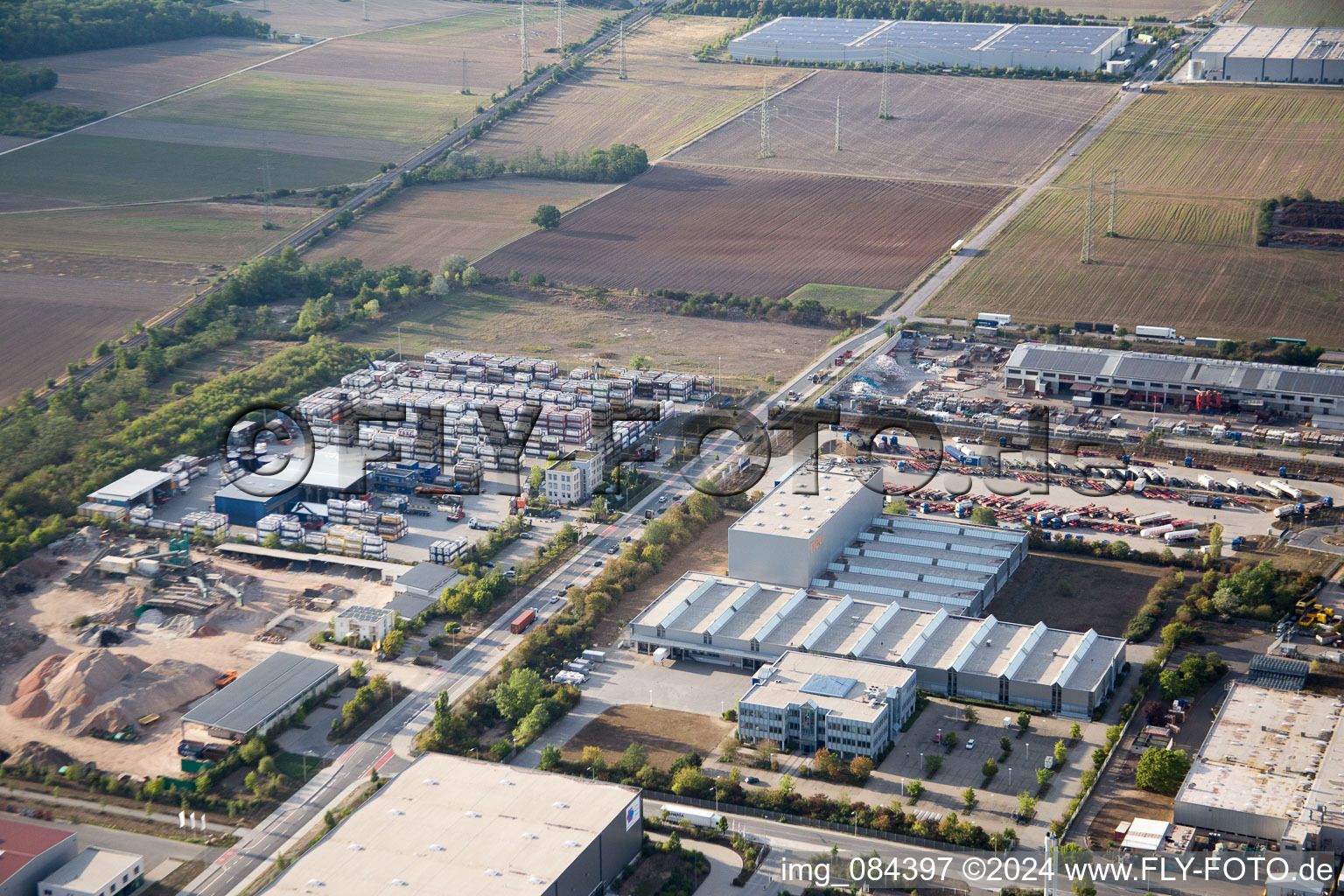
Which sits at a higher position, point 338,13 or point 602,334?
point 338,13

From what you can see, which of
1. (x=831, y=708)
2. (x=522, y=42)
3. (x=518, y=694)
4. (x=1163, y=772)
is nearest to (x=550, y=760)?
(x=518, y=694)

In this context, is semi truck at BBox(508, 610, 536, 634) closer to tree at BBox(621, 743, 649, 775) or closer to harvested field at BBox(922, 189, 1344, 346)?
tree at BBox(621, 743, 649, 775)

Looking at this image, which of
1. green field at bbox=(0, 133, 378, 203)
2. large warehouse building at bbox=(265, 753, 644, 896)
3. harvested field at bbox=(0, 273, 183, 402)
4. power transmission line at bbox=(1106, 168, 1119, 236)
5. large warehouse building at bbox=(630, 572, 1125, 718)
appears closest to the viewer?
large warehouse building at bbox=(265, 753, 644, 896)

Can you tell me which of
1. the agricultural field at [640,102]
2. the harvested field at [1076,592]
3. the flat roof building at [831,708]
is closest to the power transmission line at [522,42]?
the agricultural field at [640,102]

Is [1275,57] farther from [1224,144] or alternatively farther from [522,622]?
[522,622]

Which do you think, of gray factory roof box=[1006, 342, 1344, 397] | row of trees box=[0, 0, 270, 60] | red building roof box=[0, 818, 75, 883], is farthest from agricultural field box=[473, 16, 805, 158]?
red building roof box=[0, 818, 75, 883]

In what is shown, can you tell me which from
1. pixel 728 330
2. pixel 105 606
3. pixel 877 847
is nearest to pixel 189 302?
pixel 728 330

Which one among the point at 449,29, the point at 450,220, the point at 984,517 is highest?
the point at 449,29

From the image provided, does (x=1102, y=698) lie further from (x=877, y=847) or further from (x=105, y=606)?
→ (x=105, y=606)
